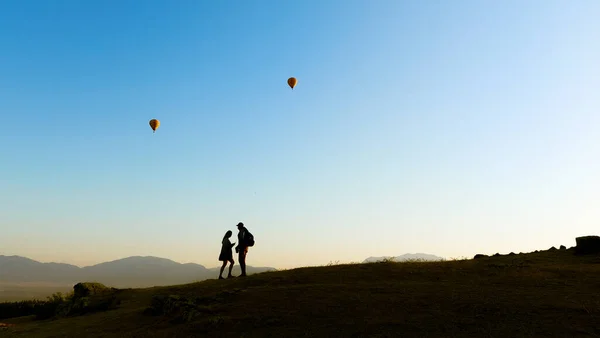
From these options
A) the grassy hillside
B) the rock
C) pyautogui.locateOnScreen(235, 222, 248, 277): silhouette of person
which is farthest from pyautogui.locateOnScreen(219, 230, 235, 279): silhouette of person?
the rock

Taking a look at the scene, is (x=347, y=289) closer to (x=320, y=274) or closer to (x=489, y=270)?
(x=320, y=274)

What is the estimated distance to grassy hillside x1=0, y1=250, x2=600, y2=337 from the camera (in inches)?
466

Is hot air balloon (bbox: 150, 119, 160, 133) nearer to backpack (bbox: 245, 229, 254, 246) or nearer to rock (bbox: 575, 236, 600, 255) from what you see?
backpack (bbox: 245, 229, 254, 246)

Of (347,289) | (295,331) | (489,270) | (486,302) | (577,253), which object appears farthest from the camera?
(577,253)

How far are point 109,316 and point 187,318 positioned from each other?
4.24 metres

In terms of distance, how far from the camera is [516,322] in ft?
38.9

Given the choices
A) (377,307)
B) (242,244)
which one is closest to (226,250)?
(242,244)

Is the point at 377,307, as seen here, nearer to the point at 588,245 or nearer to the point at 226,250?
the point at 226,250

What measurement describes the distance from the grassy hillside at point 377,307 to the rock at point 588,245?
12.7ft

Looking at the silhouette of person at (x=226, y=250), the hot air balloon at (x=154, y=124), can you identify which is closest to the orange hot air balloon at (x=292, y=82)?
the hot air balloon at (x=154, y=124)

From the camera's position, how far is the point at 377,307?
1361cm

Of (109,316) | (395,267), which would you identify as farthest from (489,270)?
(109,316)

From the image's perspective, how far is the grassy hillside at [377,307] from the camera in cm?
1184

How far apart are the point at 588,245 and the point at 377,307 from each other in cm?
1625
